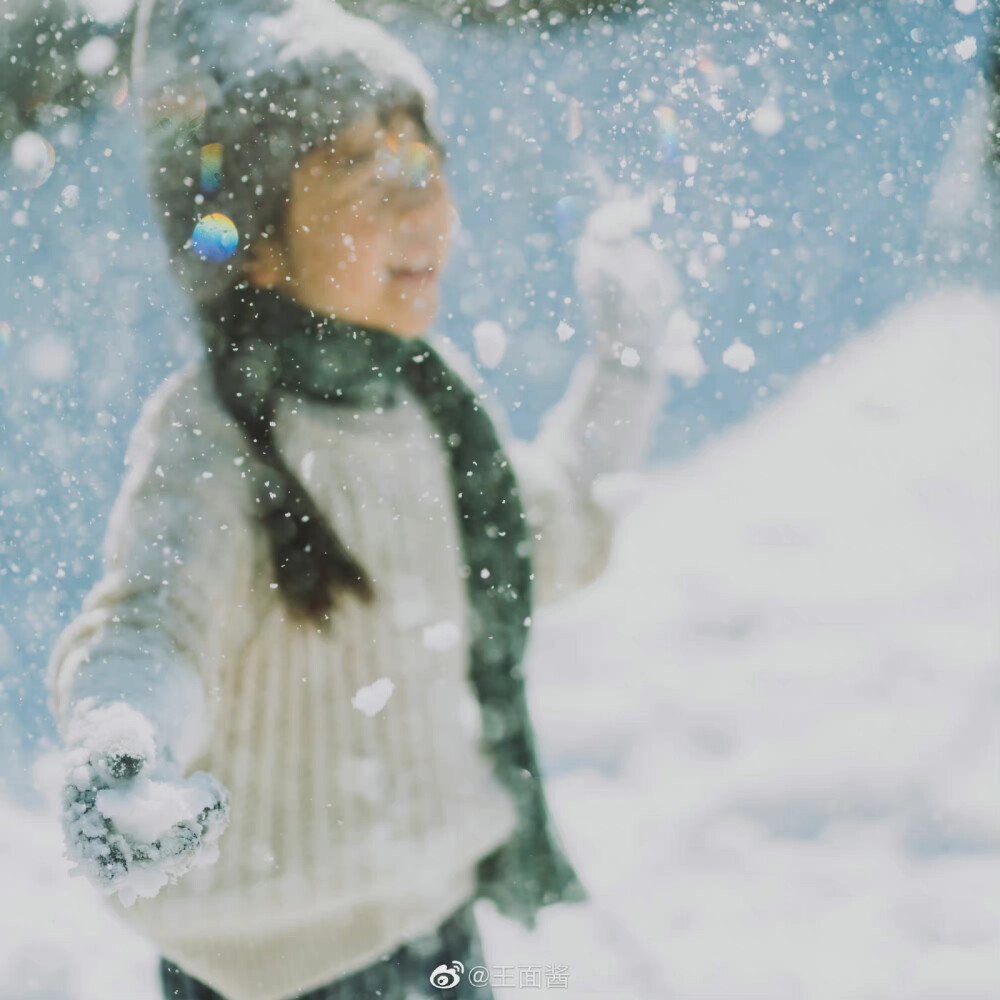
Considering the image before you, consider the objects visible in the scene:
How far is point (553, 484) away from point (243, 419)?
0.42 metres

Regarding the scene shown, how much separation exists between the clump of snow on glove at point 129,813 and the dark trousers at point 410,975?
0.47 m

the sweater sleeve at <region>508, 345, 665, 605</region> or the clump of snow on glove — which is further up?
the sweater sleeve at <region>508, 345, 665, 605</region>

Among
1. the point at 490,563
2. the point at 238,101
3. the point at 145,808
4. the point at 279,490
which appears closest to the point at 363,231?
the point at 238,101

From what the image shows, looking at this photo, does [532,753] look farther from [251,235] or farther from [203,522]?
[251,235]

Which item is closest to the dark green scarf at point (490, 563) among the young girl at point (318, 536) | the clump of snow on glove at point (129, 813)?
the young girl at point (318, 536)

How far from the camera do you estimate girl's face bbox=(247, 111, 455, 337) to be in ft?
3.09

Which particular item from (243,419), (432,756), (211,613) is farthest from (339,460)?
(432,756)

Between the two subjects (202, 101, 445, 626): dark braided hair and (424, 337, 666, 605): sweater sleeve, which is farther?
(424, 337, 666, 605): sweater sleeve

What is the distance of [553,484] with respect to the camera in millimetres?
1190

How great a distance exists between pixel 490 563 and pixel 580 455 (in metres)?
0.24

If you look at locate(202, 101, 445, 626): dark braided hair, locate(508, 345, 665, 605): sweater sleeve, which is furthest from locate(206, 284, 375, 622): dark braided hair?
locate(508, 345, 665, 605): sweater sleeve

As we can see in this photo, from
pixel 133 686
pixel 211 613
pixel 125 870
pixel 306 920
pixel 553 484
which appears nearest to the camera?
pixel 125 870

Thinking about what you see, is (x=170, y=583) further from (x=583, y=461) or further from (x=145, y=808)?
(x=583, y=461)

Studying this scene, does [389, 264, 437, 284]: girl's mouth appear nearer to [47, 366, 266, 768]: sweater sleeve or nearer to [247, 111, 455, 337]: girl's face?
[247, 111, 455, 337]: girl's face
